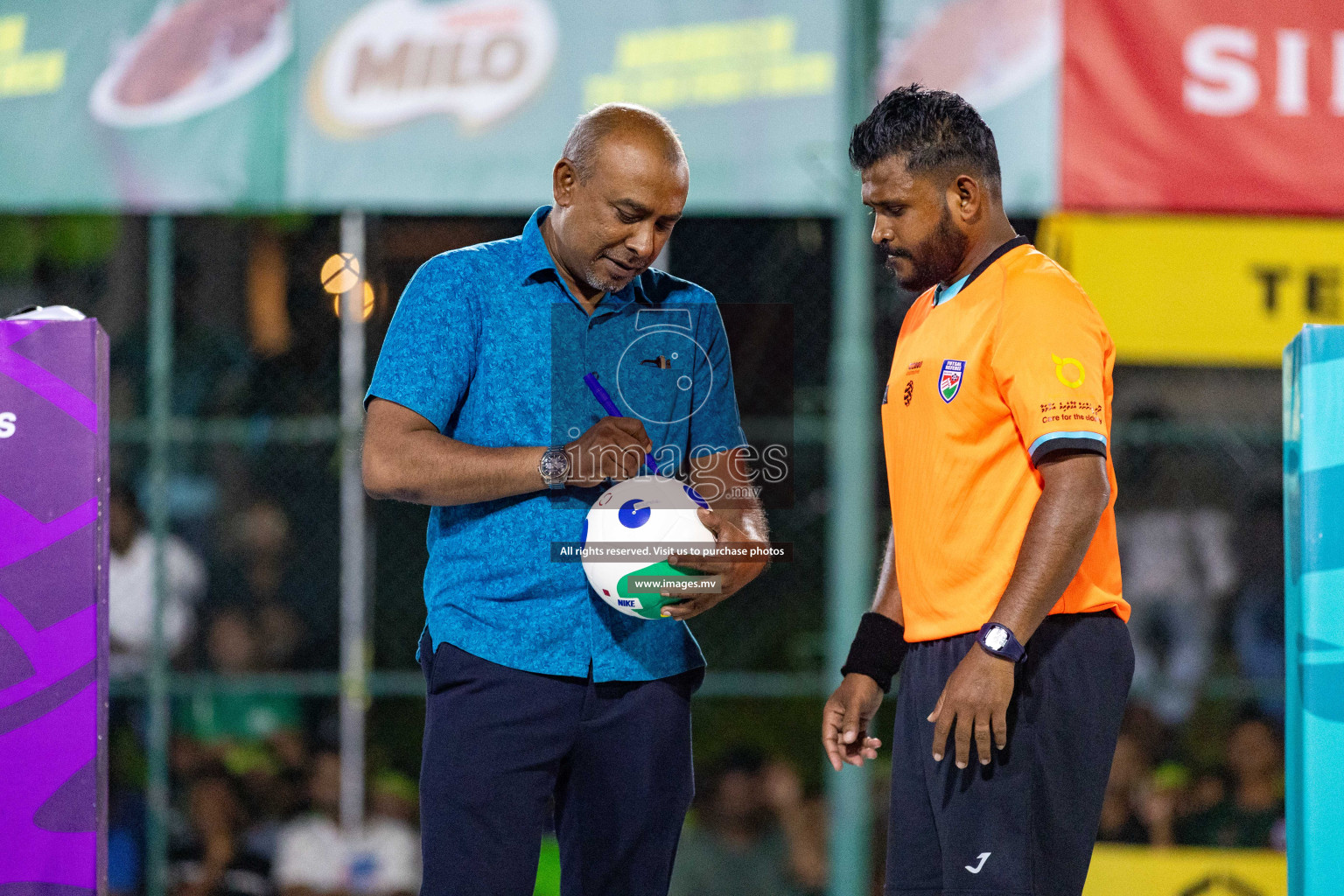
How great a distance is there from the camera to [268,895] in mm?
5117

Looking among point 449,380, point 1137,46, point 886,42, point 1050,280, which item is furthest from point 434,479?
point 1137,46

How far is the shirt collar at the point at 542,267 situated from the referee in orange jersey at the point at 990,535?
0.49 metres

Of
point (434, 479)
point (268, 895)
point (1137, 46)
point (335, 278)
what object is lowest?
point (268, 895)

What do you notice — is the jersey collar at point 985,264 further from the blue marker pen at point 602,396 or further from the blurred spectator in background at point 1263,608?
the blurred spectator in background at point 1263,608

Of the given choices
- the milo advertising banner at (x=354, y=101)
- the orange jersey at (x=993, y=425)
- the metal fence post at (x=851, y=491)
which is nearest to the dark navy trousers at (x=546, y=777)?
the orange jersey at (x=993, y=425)

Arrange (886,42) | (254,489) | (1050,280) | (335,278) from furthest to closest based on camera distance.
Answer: (254,489) → (335,278) → (886,42) → (1050,280)

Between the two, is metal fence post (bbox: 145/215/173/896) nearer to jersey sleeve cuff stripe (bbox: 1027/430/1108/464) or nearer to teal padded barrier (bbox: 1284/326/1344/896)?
jersey sleeve cuff stripe (bbox: 1027/430/1108/464)

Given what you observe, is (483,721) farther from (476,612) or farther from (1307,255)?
(1307,255)

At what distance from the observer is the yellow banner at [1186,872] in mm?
4637

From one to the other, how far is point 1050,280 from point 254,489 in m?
4.85

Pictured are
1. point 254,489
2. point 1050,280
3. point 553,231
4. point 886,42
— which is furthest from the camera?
point 254,489

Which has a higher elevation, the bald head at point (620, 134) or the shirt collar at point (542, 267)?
the bald head at point (620, 134)

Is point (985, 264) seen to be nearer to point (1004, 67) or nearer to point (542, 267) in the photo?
point (542, 267)

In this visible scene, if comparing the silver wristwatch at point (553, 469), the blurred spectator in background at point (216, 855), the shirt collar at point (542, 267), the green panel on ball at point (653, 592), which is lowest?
the blurred spectator in background at point (216, 855)
